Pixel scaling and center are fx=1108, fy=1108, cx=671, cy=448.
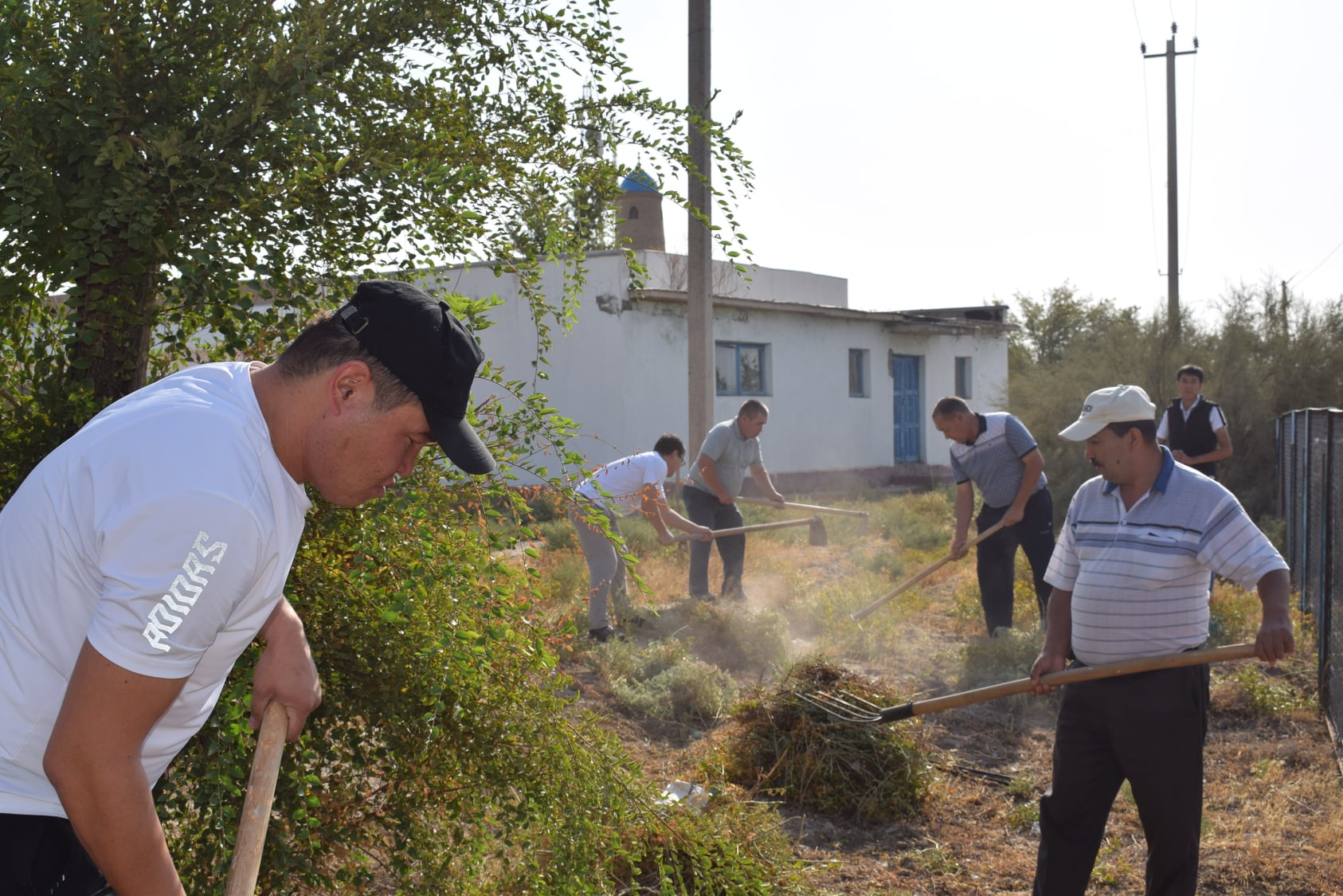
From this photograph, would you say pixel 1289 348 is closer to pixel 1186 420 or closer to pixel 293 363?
pixel 1186 420

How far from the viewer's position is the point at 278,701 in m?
2.20

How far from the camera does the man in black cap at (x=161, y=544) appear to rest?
149 centimetres

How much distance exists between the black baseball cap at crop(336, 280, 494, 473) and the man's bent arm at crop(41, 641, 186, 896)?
1.79 feet

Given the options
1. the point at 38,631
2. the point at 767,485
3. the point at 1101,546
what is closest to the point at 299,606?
the point at 38,631

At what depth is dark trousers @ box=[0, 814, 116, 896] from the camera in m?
1.72

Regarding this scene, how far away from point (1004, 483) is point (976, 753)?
2.35m

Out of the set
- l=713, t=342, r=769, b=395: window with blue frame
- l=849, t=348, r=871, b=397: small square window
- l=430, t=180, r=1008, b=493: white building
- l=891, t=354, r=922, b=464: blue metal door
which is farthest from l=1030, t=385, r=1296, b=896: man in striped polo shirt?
l=891, t=354, r=922, b=464: blue metal door

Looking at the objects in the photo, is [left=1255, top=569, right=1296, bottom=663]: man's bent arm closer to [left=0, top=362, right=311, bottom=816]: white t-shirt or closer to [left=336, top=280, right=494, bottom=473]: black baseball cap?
[left=336, top=280, right=494, bottom=473]: black baseball cap

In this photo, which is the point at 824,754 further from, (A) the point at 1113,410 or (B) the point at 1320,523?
(B) the point at 1320,523

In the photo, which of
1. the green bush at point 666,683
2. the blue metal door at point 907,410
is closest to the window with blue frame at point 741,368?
the blue metal door at point 907,410

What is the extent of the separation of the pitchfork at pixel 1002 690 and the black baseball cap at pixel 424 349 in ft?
8.68

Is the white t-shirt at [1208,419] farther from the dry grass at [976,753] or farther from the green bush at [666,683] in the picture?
the green bush at [666,683]

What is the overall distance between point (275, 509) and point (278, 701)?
2.25ft

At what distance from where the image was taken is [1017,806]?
5301 millimetres
